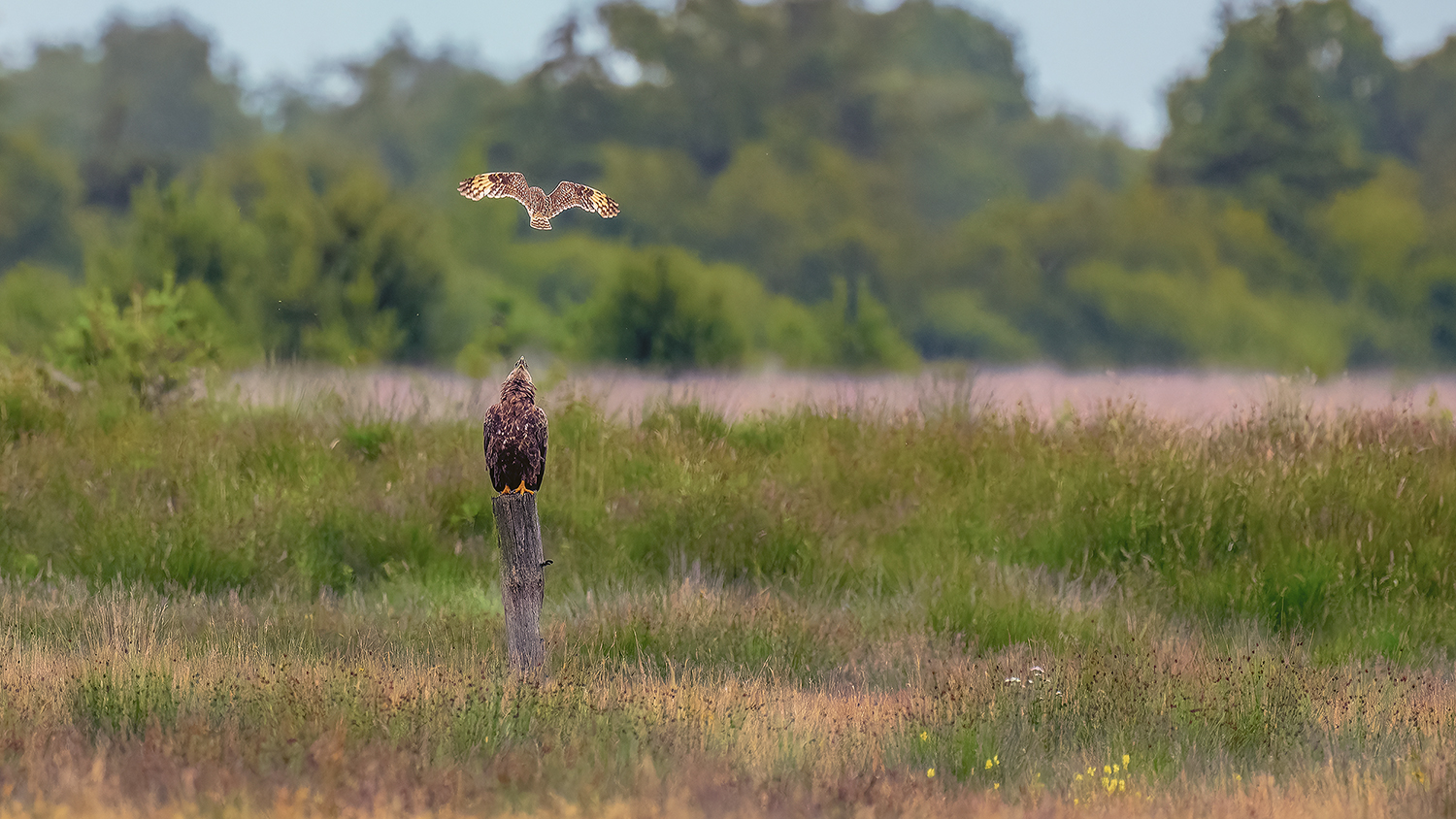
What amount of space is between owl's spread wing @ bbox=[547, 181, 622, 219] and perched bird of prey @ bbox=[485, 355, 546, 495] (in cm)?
64

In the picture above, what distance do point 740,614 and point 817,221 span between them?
16350 millimetres

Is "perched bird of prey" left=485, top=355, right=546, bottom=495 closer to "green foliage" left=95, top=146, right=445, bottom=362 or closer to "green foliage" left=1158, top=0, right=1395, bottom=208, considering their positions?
→ "green foliage" left=95, top=146, right=445, bottom=362

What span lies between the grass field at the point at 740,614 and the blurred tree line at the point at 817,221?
25.0ft

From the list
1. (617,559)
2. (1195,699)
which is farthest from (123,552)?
(1195,699)

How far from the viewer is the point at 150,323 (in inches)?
460

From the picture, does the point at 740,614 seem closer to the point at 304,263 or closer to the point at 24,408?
the point at 24,408

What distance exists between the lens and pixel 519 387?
5.59 m

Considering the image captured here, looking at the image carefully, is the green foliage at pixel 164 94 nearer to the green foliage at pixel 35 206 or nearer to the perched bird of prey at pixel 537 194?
the green foliage at pixel 35 206

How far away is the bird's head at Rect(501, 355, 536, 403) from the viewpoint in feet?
18.1

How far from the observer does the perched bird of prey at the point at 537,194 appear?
212 inches

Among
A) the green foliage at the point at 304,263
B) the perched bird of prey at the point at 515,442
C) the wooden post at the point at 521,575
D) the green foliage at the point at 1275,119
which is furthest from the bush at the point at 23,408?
the green foliage at the point at 1275,119

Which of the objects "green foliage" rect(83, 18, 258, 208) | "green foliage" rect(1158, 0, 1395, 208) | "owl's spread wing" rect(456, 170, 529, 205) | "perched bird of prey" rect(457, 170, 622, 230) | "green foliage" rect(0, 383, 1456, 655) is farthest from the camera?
"green foliage" rect(83, 18, 258, 208)

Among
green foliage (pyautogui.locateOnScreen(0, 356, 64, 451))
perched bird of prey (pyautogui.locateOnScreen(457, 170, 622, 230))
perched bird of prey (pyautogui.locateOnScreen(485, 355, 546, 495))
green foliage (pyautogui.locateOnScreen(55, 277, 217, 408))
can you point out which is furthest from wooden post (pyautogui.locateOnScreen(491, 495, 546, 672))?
green foliage (pyautogui.locateOnScreen(55, 277, 217, 408))

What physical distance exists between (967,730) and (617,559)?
3537 millimetres
